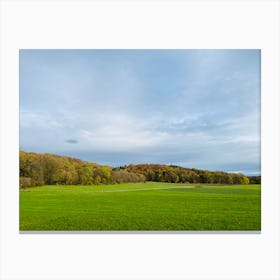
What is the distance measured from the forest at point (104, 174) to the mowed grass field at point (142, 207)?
0.12m

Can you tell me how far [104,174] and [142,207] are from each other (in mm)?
880

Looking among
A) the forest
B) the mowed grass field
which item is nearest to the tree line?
the forest

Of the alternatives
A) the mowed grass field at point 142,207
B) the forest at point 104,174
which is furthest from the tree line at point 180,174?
the mowed grass field at point 142,207

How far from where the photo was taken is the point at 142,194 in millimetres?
4793
